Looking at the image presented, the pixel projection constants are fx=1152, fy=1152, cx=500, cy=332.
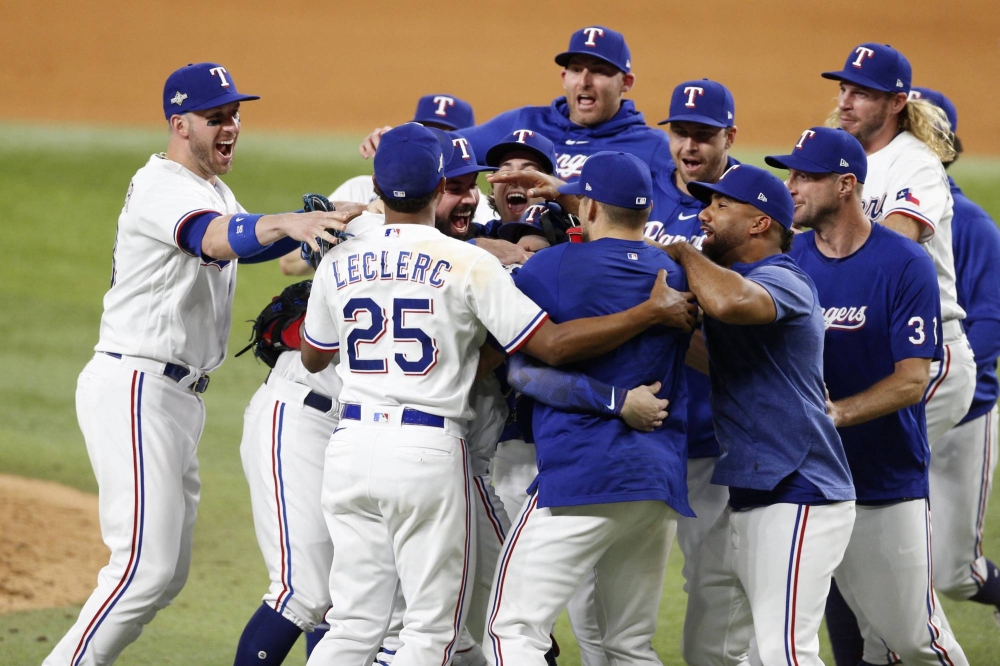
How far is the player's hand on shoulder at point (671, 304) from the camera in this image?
131 inches

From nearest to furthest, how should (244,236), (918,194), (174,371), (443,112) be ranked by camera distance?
(244,236) → (174,371) → (918,194) → (443,112)

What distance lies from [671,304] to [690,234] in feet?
4.01

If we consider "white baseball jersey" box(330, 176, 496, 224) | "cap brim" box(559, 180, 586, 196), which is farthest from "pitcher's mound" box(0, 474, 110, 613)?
"cap brim" box(559, 180, 586, 196)

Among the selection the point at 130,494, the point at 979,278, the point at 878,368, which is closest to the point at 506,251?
the point at 878,368

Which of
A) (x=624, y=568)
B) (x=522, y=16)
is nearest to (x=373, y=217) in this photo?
(x=624, y=568)

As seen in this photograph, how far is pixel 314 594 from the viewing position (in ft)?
13.0

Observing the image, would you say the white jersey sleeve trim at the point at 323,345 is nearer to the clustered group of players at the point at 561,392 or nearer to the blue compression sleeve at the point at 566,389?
the clustered group of players at the point at 561,392

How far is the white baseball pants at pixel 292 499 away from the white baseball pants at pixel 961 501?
2.79 meters

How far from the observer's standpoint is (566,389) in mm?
3396

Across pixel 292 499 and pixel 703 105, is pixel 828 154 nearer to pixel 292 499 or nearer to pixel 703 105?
pixel 703 105

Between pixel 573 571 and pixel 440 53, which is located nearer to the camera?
pixel 573 571

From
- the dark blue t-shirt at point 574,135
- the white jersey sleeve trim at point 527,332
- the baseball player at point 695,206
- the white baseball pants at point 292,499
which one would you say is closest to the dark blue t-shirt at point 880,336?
the baseball player at point 695,206

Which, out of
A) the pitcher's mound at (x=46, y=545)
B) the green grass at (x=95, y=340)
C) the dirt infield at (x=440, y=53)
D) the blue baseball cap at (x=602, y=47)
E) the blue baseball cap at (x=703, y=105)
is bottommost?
the pitcher's mound at (x=46, y=545)

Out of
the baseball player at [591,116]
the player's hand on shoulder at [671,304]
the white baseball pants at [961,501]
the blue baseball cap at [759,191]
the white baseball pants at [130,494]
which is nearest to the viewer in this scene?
the player's hand on shoulder at [671,304]
